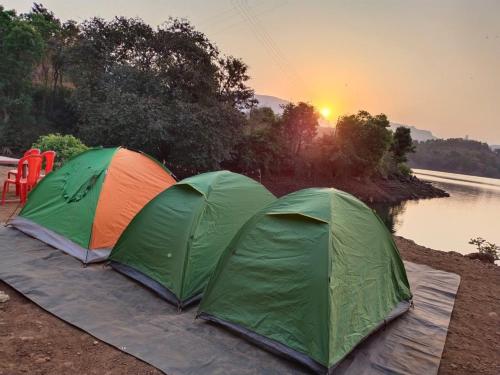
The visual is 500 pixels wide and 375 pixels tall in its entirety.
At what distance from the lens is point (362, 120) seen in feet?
112

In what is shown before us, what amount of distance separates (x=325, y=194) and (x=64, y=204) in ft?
13.1

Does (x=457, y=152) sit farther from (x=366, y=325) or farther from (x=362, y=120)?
(x=366, y=325)

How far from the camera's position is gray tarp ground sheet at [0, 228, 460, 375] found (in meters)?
3.32

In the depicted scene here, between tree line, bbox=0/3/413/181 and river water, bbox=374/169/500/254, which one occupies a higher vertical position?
tree line, bbox=0/3/413/181

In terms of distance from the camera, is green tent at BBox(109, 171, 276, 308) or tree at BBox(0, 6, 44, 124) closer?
green tent at BBox(109, 171, 276, 308)

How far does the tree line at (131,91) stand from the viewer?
1591 centimetres

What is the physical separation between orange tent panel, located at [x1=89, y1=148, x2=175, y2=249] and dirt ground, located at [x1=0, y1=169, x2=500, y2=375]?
138 cm

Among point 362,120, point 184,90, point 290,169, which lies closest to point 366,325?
point 184,90

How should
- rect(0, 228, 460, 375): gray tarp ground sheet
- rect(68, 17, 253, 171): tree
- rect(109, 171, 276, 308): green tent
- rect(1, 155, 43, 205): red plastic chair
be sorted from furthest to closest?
rect(68, 17, 253, 171): tree
rect(1, 155, 43, 205): red plastic chair
rect(109, 171, 276, 308): green tent
rect(0, 228, 460, 375): gray tarp ground sheet

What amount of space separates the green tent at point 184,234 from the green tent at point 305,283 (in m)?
0.46

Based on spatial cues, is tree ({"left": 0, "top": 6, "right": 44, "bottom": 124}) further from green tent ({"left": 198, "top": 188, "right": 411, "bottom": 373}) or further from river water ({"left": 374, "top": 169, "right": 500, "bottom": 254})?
river water ({"left": 374, "top": 169, "right": 500, "bottom": 254})

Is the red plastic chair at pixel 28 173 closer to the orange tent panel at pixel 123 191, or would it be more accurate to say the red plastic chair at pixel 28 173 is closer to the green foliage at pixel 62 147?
the orange tent panel at pixel 123 191

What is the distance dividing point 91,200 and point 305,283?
3.51 metres

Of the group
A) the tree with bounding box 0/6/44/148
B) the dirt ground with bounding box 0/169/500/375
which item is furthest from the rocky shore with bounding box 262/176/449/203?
the dirt ground with bounding box 0/169/500/375
